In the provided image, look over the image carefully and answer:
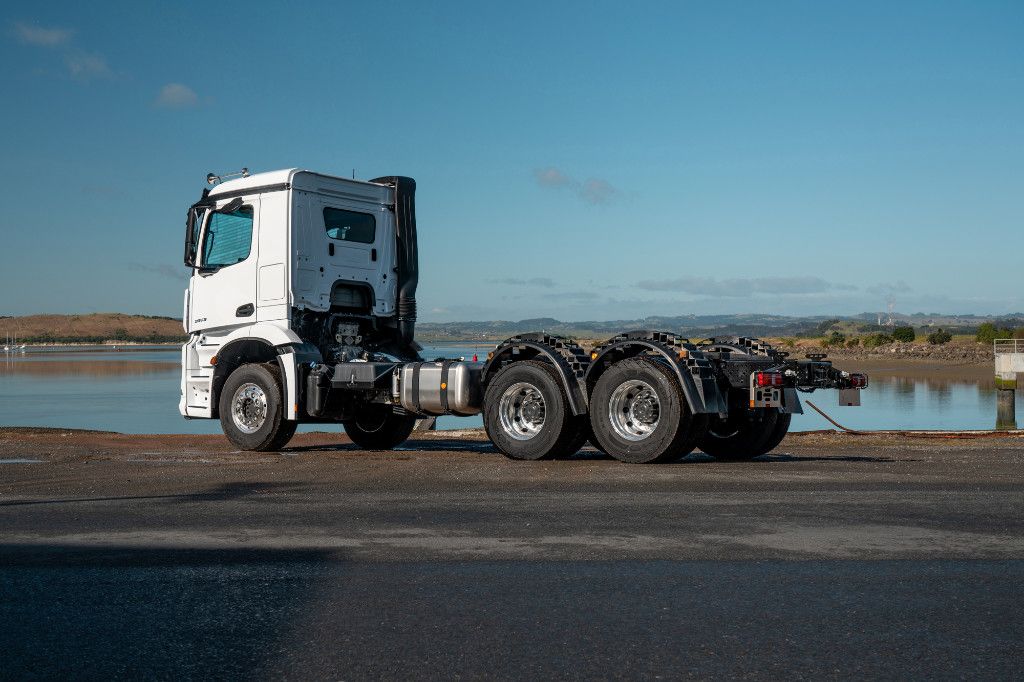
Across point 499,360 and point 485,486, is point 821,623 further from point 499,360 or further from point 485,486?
point 499,360

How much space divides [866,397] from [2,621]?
39558 millimetres

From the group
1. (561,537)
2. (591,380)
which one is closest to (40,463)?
(591,380)

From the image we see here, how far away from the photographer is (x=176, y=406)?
37875mm

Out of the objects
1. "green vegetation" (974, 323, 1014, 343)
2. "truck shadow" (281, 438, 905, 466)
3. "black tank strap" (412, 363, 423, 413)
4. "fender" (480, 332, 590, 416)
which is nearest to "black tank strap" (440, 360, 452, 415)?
"black tank strap" (412, 363, 423, 413)

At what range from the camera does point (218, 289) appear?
52.8ft

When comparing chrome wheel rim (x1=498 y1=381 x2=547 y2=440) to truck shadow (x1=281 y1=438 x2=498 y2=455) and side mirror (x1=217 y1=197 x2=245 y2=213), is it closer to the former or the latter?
truck shadow (x1=281 y1=438 x2=498 y2=455)

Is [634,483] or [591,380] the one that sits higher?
[591,380]

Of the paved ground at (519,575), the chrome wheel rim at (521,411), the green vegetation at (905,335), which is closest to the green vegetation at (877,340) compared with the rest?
the green vegetation at (905,335)

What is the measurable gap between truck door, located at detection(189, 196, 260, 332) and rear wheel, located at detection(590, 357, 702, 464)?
218 inches

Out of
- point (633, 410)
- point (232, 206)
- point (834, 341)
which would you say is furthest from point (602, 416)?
point (834, 341)

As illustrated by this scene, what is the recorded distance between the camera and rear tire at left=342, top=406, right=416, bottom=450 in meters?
17.1

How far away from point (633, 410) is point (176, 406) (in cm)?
2801

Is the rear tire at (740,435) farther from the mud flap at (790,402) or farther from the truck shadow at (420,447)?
the truck shadow at (420,447)

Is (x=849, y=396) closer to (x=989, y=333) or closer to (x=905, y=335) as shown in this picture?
(x=989, y=333)
